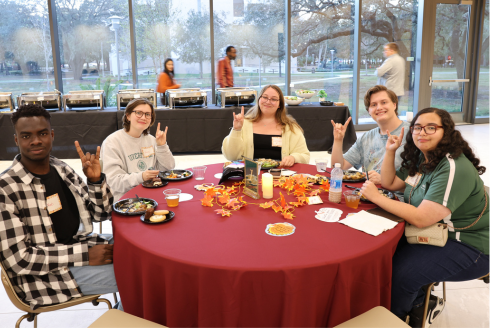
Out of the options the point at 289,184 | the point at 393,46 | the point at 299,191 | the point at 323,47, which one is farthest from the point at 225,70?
the point at 299,191

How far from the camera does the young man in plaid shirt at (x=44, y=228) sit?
1.53 meters

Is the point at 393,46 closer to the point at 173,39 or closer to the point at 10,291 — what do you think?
the point at 173,39

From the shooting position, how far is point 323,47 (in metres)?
7.41

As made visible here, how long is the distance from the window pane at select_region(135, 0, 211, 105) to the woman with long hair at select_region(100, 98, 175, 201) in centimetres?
433

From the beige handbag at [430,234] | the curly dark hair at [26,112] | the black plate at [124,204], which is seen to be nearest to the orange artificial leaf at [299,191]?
the beige handbag at [430,234]

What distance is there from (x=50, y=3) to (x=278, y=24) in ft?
12.8

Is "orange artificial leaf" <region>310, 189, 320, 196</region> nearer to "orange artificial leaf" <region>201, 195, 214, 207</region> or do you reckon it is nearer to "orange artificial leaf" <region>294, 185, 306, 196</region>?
"orange artificial leaf" <region>294, 185, 306, 196</region>

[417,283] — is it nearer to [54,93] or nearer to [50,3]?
[54,93]

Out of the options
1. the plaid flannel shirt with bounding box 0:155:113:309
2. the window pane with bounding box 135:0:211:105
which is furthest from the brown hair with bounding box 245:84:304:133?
the window pane with bounding box 135:0:211:105

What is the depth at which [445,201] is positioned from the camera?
1.63 metres

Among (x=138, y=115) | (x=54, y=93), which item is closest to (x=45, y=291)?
(x=138, y=115)

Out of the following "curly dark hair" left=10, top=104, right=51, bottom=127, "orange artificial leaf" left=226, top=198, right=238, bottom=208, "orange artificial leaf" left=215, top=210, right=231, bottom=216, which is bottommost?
"orange artificial leaf" left=215, top=210, right=231, bottom=216

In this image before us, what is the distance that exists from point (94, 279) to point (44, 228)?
0.31 m

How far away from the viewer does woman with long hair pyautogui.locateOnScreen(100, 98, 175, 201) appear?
2398 mm
